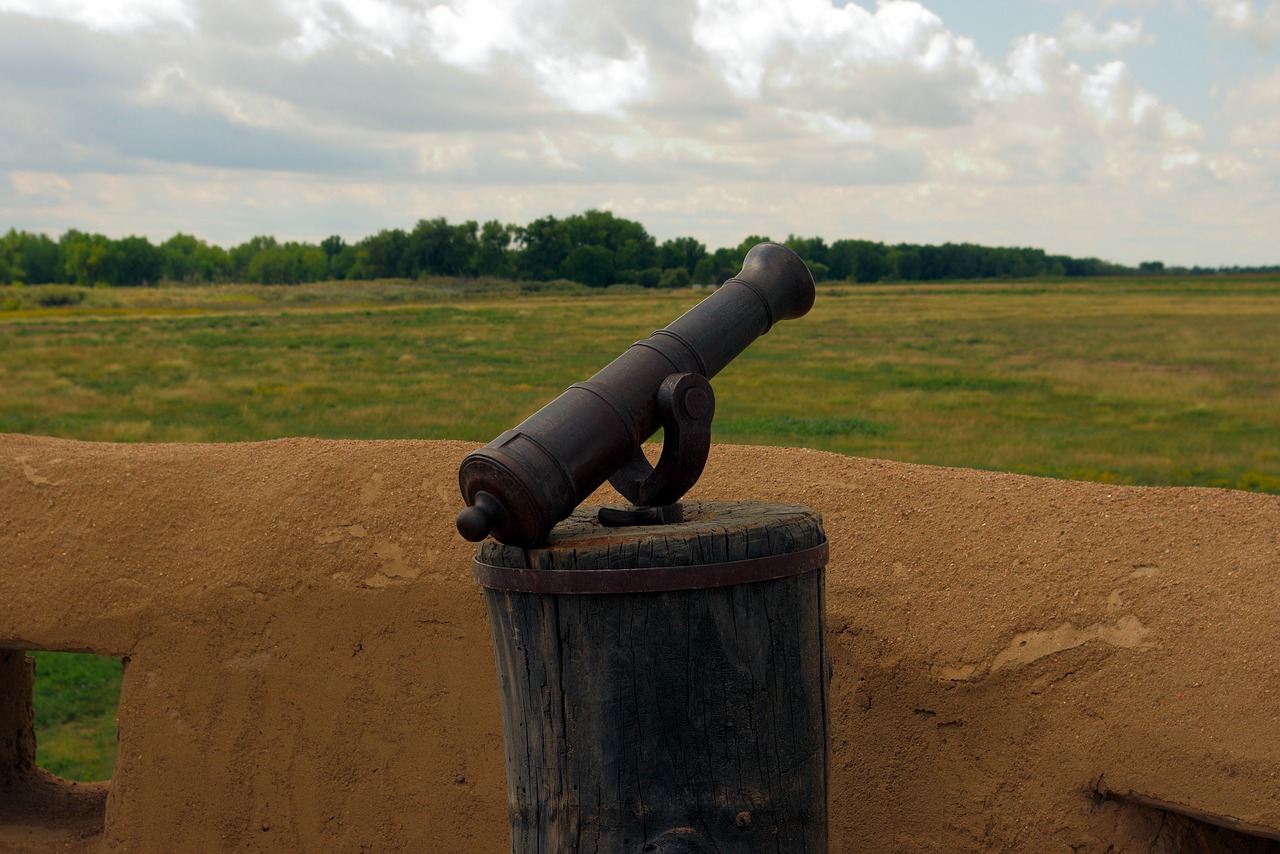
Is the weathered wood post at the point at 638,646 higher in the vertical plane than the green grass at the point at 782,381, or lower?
higher

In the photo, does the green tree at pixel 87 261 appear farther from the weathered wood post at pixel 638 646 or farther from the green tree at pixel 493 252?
the weathered wood post at pixel 638 646

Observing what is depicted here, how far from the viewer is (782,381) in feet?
100

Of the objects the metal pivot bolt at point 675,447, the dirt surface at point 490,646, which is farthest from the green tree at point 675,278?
the metal pivot bolt at point 675,447

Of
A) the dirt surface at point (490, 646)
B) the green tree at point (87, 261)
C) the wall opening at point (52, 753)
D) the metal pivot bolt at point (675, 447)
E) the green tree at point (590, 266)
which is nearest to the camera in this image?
the metal pivot bolt at point (675, 447)

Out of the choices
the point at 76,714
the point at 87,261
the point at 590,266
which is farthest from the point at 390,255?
the point at 76,714

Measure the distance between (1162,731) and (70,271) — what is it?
145 m

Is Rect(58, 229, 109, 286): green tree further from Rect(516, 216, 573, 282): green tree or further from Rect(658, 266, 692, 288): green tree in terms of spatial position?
Rect(658, 266, 692, 288): green tree

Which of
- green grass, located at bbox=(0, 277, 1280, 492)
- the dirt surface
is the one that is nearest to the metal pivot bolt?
the dirt surface

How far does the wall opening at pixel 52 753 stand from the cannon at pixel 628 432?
4.59 meters

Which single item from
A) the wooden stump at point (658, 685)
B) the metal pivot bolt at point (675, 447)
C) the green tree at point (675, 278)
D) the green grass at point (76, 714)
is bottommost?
the green grass at point (76, 714)

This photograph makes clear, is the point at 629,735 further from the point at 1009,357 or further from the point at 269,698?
the point at 1009,357

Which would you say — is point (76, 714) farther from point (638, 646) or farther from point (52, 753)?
point (638, 646)

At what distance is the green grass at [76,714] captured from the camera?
8.55m

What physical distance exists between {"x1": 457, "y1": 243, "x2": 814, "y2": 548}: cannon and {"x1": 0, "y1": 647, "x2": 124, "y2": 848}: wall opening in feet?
15.0
